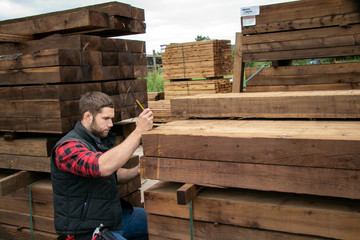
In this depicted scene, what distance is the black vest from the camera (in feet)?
9.36

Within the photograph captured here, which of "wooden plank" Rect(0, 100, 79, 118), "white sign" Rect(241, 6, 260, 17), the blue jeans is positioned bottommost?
the blue jeans

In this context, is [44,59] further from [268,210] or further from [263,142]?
[268,210]

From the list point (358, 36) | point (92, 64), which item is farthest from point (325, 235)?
point (358, 36)

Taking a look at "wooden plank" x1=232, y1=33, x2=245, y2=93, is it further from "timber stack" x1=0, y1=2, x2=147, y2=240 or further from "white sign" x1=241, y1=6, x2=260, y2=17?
"timber stack" x1=0, y1=2, x2=147, y2=240

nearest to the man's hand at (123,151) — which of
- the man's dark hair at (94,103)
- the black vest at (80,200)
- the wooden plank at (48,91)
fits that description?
the black vest at (80,200)

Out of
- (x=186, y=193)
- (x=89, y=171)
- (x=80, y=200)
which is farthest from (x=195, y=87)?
(x=186, y=193)

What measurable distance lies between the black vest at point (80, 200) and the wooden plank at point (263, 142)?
69 cm

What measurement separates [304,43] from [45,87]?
357 cm

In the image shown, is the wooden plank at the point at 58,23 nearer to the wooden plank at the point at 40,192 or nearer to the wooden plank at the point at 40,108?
the wooden plank at the point at 40,108

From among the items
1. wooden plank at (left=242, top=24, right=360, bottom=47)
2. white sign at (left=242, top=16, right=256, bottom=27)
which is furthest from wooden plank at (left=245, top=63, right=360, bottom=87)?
white sign at (left=242, top=16, right=256, bottom=27)

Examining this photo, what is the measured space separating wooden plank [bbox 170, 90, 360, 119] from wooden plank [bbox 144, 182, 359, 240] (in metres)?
0.60

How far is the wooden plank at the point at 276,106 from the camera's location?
7.98ft

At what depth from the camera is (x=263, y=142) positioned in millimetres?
2098

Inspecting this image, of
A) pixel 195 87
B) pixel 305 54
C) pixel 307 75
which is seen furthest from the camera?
pixel 195 87
